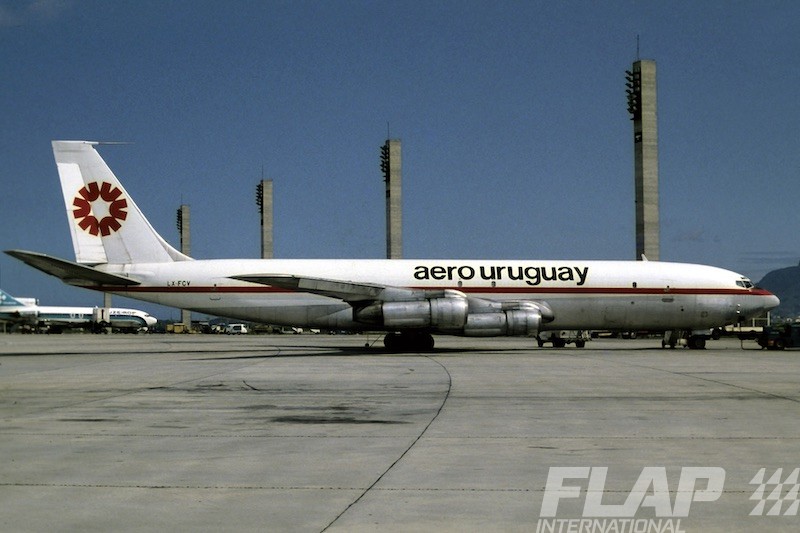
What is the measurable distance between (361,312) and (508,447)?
861 inches

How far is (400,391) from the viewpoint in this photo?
1571cm

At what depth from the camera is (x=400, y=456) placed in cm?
862

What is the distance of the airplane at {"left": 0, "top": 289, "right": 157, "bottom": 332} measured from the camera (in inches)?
3875

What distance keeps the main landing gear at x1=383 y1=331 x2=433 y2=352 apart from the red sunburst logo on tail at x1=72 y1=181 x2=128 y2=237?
39.5ft

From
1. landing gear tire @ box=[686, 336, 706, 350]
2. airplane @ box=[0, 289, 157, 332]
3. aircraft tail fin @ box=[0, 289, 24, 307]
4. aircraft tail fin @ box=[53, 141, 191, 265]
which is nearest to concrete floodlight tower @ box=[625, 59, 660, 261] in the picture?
landing gear tire @ box=[686, 336, 706, 350]

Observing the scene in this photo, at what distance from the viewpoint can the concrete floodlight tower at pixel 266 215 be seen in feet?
318

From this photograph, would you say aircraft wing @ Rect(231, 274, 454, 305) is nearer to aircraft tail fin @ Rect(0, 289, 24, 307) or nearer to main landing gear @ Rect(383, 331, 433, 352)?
main landing gear @ Rect(383, 331, 433, 352)

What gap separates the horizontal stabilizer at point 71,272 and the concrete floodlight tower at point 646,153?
36306mm

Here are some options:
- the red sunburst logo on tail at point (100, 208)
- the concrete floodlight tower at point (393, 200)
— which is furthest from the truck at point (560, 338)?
the concrete floodlight tower at point (393, 200)

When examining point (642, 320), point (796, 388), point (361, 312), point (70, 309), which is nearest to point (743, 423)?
point (796, 388)

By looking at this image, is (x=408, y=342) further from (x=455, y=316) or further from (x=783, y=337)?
(x=783, y=337)

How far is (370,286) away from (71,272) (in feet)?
36.5

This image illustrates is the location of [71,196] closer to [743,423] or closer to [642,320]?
[642,320]

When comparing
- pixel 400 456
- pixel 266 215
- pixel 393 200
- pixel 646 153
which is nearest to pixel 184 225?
pixel 266 215
